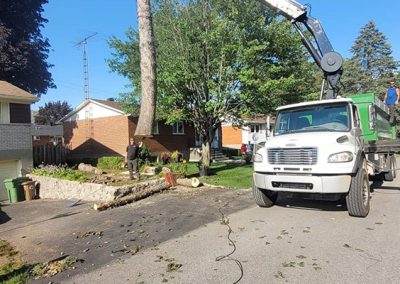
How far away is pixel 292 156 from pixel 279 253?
255 cm

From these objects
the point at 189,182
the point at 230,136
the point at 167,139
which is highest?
the point at 230,136

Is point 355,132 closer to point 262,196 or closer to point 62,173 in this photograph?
point 262,196

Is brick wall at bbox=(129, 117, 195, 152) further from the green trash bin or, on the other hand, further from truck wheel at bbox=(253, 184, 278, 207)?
truck wheel at bbox=(253, 184, 278, 207)

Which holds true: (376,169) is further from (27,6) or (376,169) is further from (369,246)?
(27,6)

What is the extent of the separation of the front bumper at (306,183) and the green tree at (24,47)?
2508cm

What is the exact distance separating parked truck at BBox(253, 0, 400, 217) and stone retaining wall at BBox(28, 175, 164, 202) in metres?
5.06

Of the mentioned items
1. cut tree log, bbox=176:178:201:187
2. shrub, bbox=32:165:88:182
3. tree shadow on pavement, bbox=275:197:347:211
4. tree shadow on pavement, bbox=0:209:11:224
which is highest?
Answer: shrub, bbox=32:165:88:182

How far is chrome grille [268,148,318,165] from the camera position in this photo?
287 inches

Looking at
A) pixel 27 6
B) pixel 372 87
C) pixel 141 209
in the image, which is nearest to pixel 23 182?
pixel 141 209

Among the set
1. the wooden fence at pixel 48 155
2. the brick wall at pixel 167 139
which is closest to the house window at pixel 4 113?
the wooden fence at pixel 48 155

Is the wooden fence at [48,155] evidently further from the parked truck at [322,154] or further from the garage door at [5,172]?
the parked truck at [322,154]

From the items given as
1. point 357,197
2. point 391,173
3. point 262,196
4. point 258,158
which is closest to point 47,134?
point 391,173

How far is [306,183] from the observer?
732 centimetres

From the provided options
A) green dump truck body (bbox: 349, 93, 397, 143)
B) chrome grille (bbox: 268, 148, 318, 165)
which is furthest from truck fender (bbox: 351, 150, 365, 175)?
green dump truck body (bbox: 349, 93, 397, 143)
